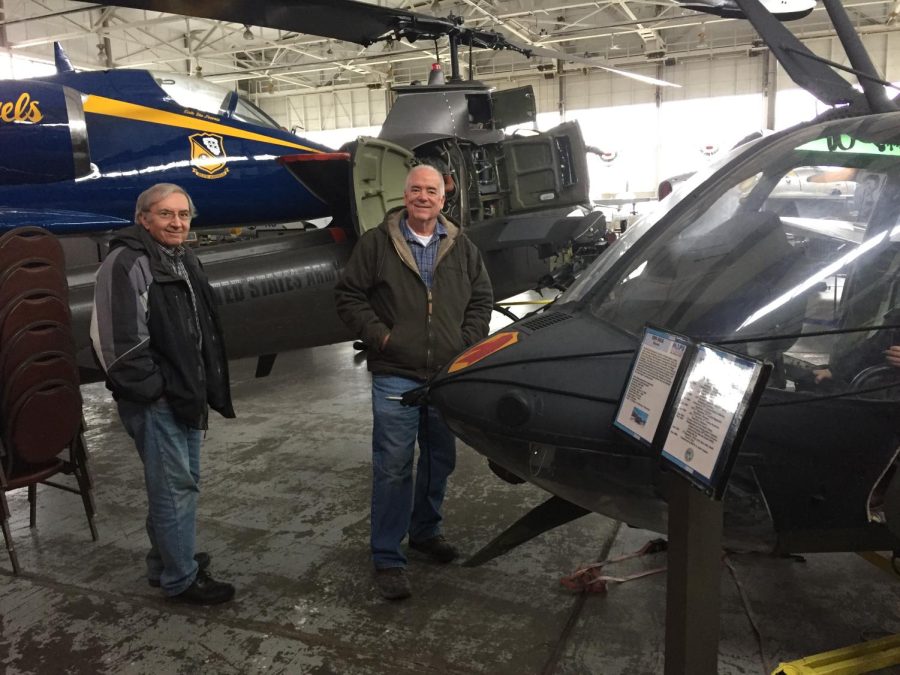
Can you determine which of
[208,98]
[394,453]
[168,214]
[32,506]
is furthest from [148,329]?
[208,98]

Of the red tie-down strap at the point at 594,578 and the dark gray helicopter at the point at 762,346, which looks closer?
the dark gray helicopter at the point at 762,346

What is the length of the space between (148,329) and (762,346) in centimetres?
211

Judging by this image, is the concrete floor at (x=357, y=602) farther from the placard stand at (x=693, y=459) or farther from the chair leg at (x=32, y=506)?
the placard stand at (x=693, y=459)

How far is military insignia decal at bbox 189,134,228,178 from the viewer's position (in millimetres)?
5824

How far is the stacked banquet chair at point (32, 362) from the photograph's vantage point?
9.91 feet

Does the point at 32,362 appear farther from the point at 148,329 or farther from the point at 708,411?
the point at 708,411

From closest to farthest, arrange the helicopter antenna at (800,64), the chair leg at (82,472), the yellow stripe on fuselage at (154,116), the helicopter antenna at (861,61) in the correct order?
1. the helicopter antenna at (861,61)
2. the helicopter antenna at (800,64)
3. the chair leg at (82,472)
4. the yellow stripe on fuselage at (154,116)

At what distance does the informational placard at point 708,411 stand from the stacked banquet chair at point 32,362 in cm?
273

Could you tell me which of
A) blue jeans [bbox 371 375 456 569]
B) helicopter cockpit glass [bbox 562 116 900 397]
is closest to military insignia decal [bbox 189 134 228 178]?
blue jeans [bbox 371 375 456 569]

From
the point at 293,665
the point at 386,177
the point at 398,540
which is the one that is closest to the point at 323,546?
the point at 398,540

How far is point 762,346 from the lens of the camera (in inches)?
71.9

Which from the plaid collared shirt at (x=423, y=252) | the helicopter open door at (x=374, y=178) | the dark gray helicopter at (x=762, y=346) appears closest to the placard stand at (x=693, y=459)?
the dark gray helicopter at (x=762, y=346)

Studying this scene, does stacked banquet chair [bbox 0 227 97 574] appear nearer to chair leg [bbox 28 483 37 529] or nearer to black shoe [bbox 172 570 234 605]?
chair leg [bbox 28 483 37 529]

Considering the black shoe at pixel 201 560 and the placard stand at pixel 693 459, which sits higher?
the placard stand at pixel 693 459
